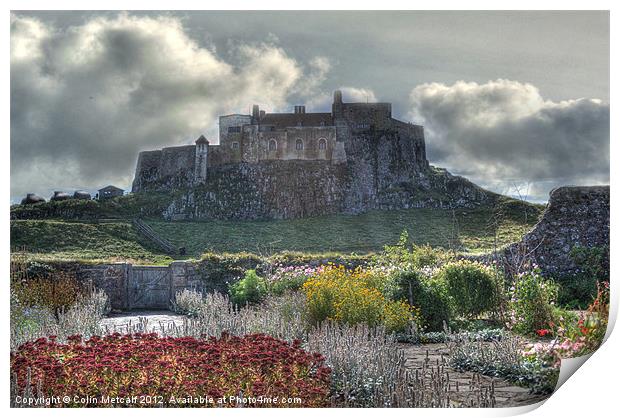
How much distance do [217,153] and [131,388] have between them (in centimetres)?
4213

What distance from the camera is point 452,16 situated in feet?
27.6

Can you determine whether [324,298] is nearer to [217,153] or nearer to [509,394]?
[509,394]

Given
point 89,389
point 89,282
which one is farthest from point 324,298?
point 89,282

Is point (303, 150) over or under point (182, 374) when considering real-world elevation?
over

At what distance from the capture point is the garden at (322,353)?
255 inches

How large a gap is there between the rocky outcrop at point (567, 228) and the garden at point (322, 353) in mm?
2563

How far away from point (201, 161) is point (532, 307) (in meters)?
41.1

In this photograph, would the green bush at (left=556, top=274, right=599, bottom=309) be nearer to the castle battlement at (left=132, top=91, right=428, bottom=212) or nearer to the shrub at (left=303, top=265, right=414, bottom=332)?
the shrub at (left=303, top=265, right=414, bottom=332)

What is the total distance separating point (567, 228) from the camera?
43.4 ft

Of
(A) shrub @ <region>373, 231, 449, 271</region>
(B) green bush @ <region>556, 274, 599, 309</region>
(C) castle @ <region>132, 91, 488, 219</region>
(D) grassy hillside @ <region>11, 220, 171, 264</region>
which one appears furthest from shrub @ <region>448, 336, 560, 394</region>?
(C) castle @ <region>132, 91, 488, 219</region>

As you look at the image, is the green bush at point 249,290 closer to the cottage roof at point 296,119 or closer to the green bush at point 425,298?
the green bush at point 425,298

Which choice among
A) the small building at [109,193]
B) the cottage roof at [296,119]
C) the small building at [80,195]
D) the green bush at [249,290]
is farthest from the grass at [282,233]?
the green bush at [249,290]

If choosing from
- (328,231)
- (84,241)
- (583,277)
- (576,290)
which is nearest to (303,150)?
(328,231)

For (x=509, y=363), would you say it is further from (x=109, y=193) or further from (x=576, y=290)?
(x=109, y=193)
